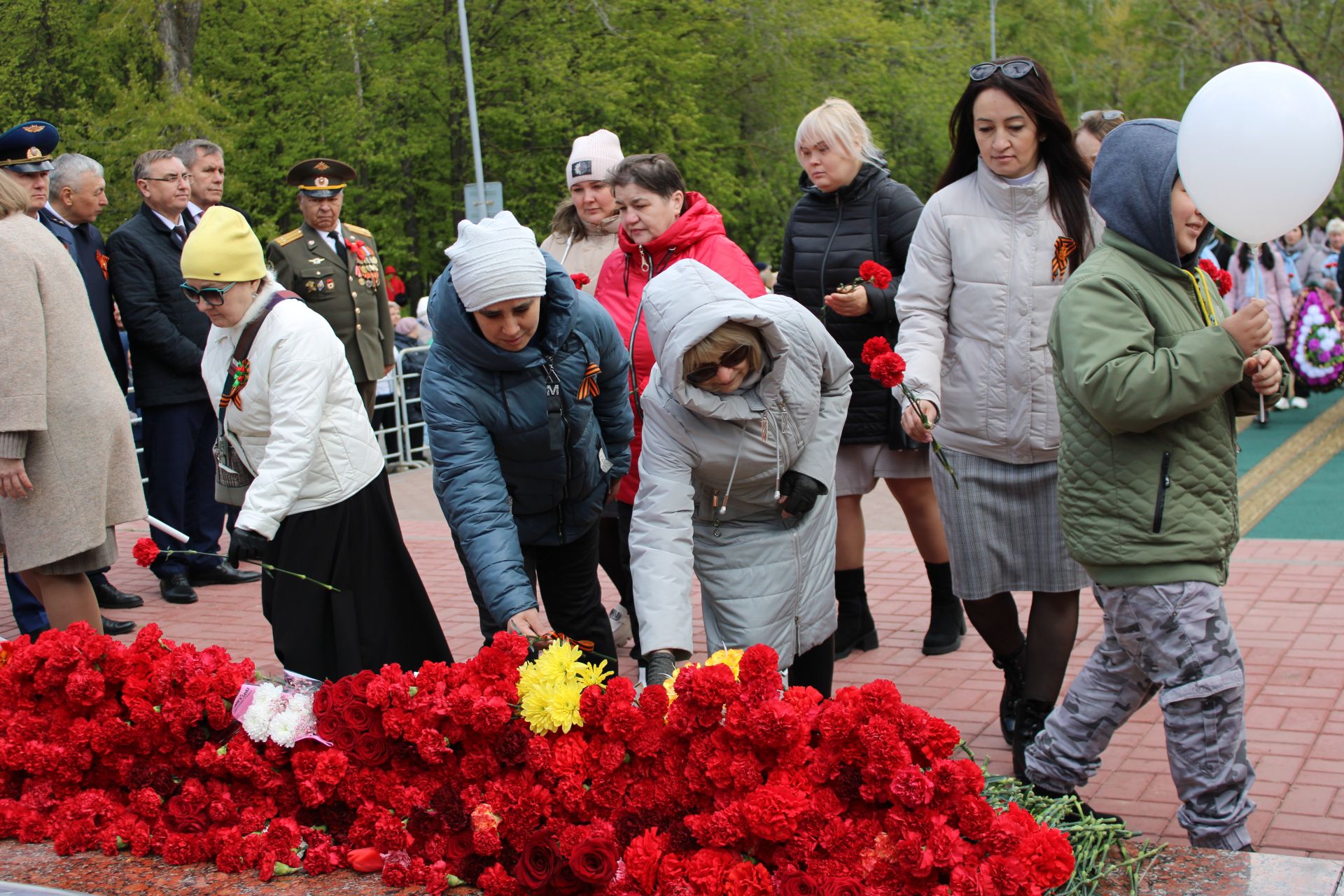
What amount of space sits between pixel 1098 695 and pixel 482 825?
1517 millimetres

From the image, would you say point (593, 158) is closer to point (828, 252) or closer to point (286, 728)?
point (828, 252)

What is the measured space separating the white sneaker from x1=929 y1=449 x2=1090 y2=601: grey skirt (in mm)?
2087

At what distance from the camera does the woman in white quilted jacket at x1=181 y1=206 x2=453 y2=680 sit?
13.3 feet

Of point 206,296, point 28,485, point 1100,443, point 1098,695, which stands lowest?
point 1098,695

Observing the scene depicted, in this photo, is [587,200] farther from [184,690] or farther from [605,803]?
[605,803]

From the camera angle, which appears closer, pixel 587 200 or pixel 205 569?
pixel 587 200

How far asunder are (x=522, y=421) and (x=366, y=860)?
1406mm

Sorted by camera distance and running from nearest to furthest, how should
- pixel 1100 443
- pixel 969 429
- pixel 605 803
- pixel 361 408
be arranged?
pixel 605 803 < pixel 1100 443 < pixel 969 429 < pixel 361 408

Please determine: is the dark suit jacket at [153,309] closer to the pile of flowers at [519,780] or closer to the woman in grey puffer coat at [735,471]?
the pile of flowers at [519,780]

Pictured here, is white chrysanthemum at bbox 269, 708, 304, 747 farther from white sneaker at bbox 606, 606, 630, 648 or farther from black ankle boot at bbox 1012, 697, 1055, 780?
white sneaker at bbox 606, 606, 630, 648

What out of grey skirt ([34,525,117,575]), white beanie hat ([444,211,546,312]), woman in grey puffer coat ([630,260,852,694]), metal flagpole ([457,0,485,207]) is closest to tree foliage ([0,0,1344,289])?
metal flagpole ([457,0,485,207])

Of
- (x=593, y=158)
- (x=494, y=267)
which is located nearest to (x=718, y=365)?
(x=494, y=267)

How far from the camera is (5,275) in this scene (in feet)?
15.7

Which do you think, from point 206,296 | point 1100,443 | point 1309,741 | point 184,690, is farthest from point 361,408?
point 1309,741
